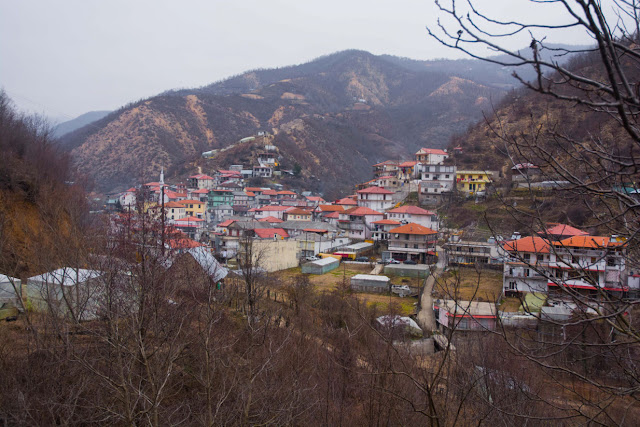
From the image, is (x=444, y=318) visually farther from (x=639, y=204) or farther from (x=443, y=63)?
(x=443, y=63)

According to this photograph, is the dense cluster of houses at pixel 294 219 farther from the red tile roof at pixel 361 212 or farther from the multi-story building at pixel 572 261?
the multi-story building at pixel 572 261

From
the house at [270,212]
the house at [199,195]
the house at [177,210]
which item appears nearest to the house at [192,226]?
the house at [177,210]

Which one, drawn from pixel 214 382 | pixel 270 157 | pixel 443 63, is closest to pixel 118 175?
pixel 270 157

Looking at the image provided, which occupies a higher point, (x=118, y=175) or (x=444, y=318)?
(x=118, y=175)

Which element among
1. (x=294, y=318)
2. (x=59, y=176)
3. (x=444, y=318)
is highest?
(x=59, y=176)

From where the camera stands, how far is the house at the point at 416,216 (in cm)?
2465

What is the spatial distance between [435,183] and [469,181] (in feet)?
7.56

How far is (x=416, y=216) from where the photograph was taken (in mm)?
25438

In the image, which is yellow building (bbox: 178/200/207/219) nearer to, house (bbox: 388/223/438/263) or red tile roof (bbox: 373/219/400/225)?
red tile roof (bbox: 373/219/400/225)

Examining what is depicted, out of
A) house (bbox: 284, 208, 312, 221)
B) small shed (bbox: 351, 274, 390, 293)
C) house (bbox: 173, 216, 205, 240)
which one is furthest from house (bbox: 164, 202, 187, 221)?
small shed (bbox: 351, 274, 390, 293)

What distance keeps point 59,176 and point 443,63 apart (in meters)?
168

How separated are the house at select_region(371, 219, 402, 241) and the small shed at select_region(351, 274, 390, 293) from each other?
315 inches

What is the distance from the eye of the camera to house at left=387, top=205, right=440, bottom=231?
24648 millimetres

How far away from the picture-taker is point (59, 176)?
1528cm
